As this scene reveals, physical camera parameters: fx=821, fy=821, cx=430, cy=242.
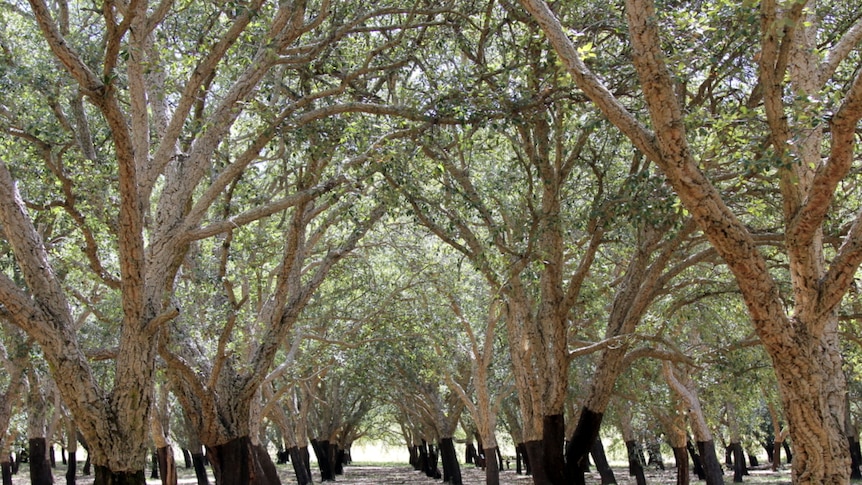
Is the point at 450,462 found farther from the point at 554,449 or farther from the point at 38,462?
the point at 554,449

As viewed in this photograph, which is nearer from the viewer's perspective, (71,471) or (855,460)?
(855,460)

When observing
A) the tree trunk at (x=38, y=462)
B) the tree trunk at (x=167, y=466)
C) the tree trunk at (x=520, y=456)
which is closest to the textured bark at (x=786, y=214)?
the tree trunk at (x=167, y=466)

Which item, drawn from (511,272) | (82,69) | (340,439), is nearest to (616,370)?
(511,272)

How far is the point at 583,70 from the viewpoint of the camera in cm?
635

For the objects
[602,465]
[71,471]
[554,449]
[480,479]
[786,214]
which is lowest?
[480,479]

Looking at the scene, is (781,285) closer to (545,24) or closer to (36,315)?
(545,24)

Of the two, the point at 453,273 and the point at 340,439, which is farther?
the point at 340,439

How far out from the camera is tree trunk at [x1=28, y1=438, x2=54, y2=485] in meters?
20.2

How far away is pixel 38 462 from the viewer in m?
20.3

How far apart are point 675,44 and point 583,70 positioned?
9.32ft

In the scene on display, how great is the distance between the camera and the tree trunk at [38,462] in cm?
2025

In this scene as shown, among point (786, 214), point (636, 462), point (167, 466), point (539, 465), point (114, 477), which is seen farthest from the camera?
point (636, 462)

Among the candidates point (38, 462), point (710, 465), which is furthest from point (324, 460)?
point (710, 465)

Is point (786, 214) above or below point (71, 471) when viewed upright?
above
